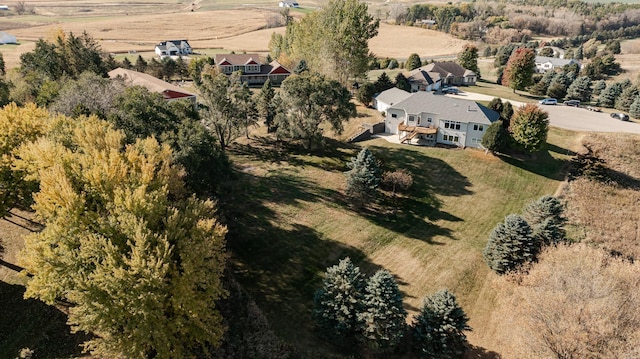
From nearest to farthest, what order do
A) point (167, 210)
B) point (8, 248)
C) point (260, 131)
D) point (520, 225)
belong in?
point (167, 210), point (8, 248), point (520, 225), point (260, 131)

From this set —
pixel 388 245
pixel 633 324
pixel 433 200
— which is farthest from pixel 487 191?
pixel 633 324

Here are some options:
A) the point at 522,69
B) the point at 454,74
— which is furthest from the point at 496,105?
the point at 454,74

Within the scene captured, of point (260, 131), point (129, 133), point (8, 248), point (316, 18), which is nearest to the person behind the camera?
point (8, 248)

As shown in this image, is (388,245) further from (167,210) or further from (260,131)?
(260,131)

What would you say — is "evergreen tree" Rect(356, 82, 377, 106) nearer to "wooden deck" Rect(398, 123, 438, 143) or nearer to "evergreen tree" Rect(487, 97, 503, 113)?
"wooden deck" Rect(398, 123, 438, 143)

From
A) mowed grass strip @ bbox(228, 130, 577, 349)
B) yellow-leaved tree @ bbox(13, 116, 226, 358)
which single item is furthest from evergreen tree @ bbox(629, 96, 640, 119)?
yellow-leaved tree @ bbox(13, 116, 226, 358)

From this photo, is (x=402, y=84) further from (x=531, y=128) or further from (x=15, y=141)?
(x=15, y=141)
